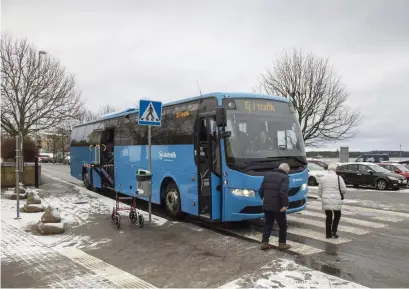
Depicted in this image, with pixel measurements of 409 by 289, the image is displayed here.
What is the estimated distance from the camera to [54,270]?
6.07 m

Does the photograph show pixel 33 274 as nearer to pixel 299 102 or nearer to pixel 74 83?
pixel 74 83

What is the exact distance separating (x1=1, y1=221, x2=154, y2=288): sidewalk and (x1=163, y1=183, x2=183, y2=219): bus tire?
11.3 ft

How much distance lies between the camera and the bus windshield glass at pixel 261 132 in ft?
28.0

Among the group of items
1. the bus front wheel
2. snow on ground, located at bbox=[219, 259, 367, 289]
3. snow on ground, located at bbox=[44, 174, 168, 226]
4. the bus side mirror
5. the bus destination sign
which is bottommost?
snow on ground, located at bbox=[219, 259, 367, 289]

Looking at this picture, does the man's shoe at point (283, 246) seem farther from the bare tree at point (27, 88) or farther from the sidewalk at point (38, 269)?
the bare tree at point (27, 88)

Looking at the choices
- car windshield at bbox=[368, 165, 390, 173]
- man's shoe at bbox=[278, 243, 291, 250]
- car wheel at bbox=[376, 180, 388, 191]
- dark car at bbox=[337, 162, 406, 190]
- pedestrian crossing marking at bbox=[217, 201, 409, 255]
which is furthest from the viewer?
car windshield at bbox=[368, 165, 390, 173]

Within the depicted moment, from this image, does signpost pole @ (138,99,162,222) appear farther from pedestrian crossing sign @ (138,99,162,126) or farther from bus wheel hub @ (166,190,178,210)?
bus wheel hub @ (166,190,178,210)

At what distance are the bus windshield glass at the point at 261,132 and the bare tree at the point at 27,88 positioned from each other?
1434cm

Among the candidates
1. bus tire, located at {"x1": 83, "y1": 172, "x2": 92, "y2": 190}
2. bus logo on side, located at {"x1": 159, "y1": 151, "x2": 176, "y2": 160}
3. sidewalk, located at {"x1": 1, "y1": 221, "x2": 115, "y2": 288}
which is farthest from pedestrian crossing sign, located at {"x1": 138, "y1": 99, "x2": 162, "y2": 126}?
bus tire, located at {"x1": 83, "y1": 172, "x2": 92, "y2": 190}

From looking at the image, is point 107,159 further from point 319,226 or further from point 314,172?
point 314,172

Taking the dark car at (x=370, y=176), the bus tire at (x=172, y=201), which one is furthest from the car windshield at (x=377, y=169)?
the bus tire at (x=172, y=201)

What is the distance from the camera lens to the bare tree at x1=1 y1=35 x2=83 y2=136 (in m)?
19.7

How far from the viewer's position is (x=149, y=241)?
7984 millimetres

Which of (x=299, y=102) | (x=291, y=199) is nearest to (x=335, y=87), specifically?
(x=299, y=102)
